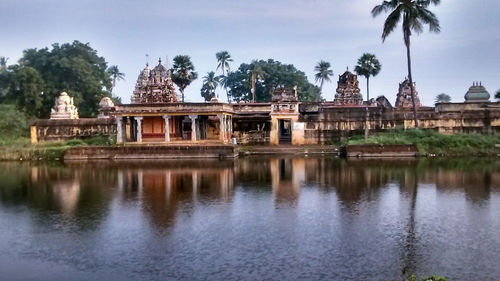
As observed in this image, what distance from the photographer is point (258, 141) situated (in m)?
40.0

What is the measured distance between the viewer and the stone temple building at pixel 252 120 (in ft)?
122

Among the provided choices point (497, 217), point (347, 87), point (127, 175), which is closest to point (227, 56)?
point (347, 87)

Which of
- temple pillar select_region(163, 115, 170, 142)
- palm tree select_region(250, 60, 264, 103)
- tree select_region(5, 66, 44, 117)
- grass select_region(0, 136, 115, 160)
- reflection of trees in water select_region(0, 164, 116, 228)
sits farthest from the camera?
palm tree select_region(250, 60, 264, 103)

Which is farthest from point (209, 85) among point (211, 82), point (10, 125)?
point (10, 125)

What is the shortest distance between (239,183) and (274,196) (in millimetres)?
3536

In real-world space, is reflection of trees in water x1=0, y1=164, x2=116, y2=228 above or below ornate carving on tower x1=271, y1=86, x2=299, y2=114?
below

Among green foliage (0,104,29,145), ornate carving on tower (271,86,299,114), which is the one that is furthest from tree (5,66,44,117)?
ornate carving on tower (271,86,299,114)

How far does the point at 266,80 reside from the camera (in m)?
76.1

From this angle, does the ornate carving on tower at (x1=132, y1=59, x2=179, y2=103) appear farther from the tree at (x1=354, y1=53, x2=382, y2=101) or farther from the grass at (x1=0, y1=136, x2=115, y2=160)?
the tree at (x1=354, y1=53, x2=382, y2=101)

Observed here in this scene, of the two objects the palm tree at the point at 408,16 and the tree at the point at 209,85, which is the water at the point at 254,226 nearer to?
the palm tree at the point at 408,16

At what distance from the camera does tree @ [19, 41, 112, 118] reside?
194 ft

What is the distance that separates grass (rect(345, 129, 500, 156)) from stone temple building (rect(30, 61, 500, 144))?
323cm

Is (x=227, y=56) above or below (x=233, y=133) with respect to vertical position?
above

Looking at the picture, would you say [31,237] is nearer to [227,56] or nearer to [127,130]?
[127,130]
